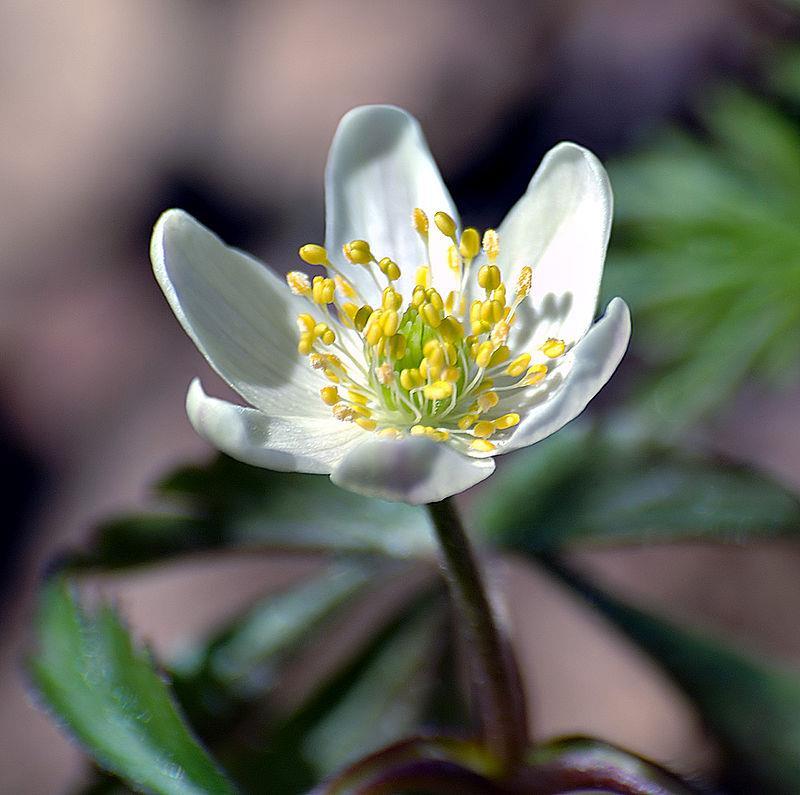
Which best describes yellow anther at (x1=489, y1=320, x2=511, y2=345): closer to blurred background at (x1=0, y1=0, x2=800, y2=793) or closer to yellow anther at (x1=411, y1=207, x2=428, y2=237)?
yellow anther at (x1=411, y1=207, x2=428, y2=237)

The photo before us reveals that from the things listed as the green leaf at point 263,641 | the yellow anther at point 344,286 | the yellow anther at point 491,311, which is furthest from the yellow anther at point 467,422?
the green leaf at point 263,641

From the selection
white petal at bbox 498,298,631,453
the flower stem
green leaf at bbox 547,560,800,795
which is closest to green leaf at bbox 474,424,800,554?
green leaf at bbox 547,560,800,795

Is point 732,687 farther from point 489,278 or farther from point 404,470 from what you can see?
point 404,470

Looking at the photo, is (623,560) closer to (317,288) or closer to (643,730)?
(643,730)

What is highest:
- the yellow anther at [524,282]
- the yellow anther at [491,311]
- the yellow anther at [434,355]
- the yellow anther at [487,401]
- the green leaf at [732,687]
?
the yellow anther at [524,282]

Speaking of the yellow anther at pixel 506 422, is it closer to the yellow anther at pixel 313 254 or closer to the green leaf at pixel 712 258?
the yellow anther at pixel 313 254
